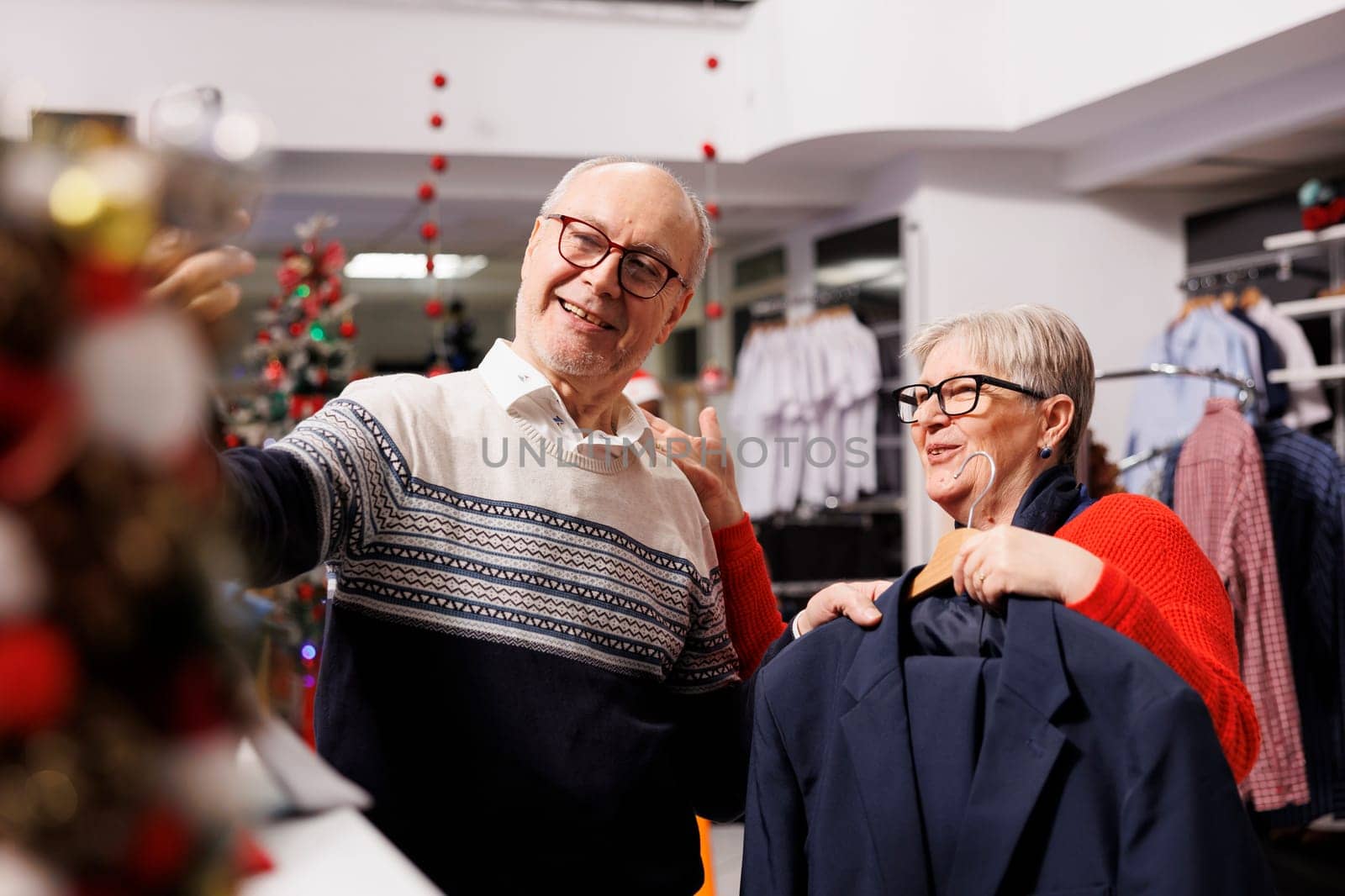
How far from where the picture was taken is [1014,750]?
128cm

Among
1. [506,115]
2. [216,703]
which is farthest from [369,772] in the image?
[506,115]

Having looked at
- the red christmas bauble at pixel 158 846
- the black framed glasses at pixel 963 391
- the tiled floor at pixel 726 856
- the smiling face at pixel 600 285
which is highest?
the smiling face at pixel 600 285

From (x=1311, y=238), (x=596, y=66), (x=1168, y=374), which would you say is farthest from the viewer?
(x=596, y=66)

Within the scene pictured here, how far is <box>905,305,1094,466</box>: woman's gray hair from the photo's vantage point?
65.4 inches

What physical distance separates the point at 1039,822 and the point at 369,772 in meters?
0.77

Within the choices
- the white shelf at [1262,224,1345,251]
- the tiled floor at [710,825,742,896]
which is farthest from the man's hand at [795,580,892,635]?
the white shelf at [1262,224,1345,251]

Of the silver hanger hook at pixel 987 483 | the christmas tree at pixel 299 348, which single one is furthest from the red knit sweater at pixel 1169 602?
the christmas tree at pixel 299 348

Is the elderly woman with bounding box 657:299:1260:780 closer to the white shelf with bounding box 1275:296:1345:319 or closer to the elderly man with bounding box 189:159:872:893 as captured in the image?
the elderly man with bounding box 189:159:872:893

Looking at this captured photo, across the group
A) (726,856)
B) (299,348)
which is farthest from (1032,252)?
(299,348)

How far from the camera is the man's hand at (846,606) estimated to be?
1.47 meters

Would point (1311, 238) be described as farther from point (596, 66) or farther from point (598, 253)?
point (598, 253)

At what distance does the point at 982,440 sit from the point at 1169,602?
0.33m

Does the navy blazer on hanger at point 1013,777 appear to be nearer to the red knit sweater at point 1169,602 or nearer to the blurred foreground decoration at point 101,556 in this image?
the red knit sweater at point 1169,602

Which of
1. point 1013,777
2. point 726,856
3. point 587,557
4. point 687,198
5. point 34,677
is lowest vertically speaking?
point 726,856
